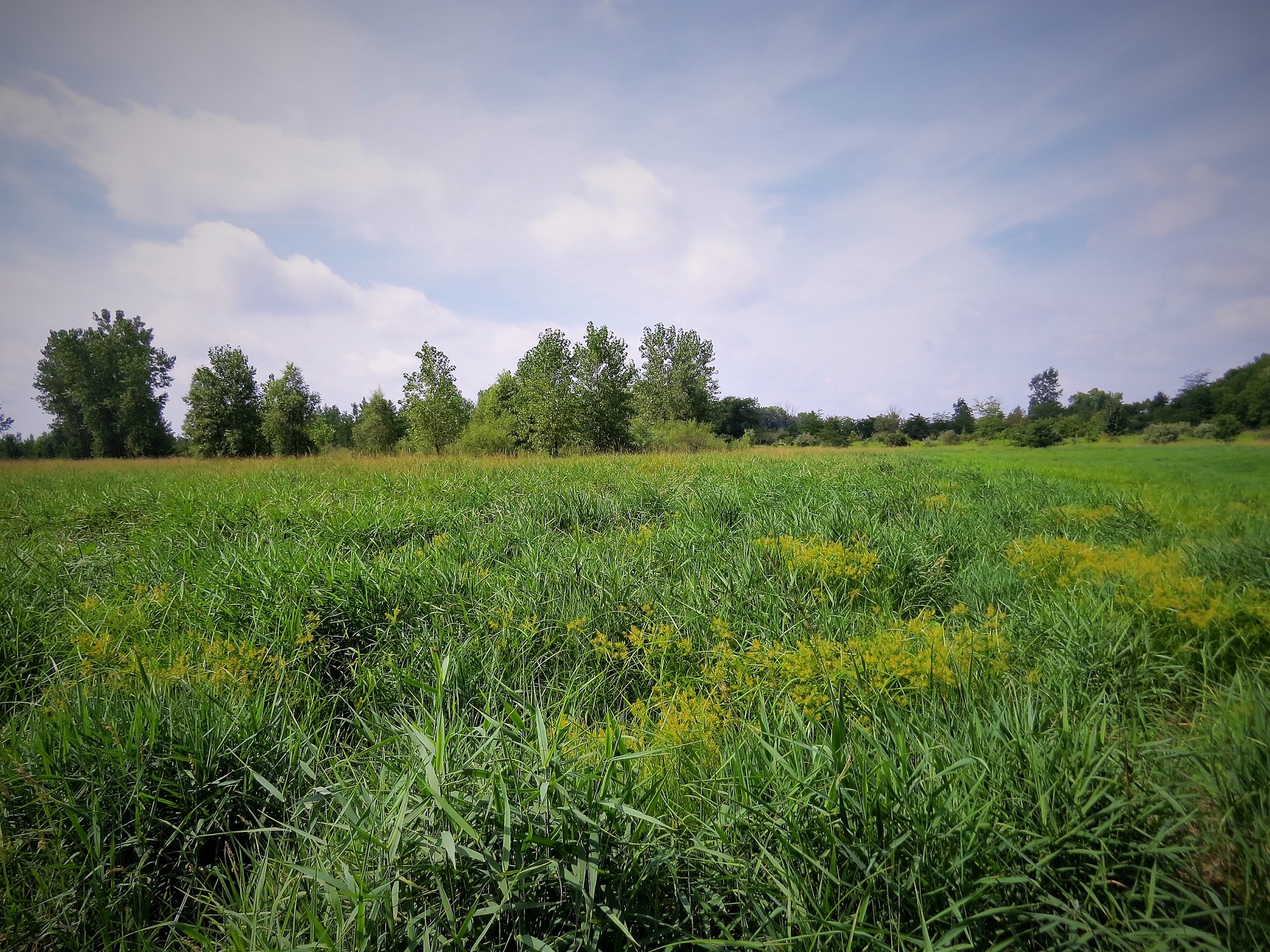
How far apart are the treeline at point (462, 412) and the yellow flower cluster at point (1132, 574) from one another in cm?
368

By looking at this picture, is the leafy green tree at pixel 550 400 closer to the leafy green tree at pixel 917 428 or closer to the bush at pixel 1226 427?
the bush at pixel 1226 427

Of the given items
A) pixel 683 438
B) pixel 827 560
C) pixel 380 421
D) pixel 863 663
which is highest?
pixel 380 421

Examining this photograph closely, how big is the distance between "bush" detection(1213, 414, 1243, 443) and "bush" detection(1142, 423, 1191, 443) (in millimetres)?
332

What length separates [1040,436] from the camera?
40.4ft

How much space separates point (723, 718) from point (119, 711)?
255 centimetres

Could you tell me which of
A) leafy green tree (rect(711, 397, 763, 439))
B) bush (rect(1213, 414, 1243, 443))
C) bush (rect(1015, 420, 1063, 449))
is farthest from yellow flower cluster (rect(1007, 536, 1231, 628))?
leafy green tree (rect(711, 397, 763, 439))

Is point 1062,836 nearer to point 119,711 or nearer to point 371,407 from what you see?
point 119,711

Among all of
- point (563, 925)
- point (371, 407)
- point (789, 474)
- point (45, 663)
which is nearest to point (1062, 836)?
point (563, 925)

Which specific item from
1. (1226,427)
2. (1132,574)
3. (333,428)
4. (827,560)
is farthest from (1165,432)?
(333,428)

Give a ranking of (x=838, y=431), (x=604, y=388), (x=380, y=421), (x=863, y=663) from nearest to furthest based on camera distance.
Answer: (x=863, y=663), (x=604, y=388), (x=380, y=421), (x=838, y=431)

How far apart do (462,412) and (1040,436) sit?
25864mm

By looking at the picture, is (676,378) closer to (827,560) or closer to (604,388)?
(604,388)

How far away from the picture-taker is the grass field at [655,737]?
4.15 feet

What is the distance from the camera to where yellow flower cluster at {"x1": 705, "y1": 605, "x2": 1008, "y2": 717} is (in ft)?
7.28
